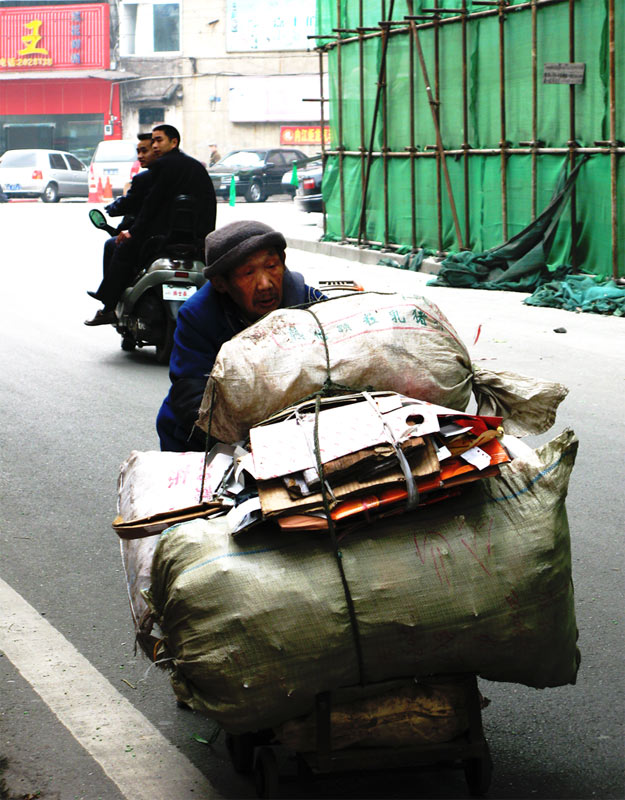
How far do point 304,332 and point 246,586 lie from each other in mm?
781

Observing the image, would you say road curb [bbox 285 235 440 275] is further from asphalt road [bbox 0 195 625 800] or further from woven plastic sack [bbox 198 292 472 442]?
woven plastic sack [bbox 198 292 472 442]

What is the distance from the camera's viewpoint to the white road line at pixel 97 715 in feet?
10.6

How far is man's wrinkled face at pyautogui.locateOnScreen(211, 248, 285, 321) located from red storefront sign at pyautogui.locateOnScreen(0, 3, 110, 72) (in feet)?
144

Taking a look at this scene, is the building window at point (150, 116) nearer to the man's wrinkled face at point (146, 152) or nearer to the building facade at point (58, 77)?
the building facade at point (58, 77)

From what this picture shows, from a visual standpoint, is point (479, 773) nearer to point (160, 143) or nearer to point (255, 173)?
point (160, 143)

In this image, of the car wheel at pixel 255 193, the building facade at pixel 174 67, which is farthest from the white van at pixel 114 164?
the building facade at pixel 174 67

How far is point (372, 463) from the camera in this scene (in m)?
2.74

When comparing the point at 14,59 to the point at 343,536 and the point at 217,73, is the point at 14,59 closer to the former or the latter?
the point at 217,73

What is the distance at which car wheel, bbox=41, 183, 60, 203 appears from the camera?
36219 mm

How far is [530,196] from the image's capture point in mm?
14883

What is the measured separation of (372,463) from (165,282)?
686 cm

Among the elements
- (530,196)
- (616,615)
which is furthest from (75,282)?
(616,615)

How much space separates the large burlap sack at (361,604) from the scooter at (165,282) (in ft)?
21.8

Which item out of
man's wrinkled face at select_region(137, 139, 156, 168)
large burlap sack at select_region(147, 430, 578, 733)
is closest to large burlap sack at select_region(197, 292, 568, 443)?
large burlap sack at select_region(147, 430, 578, 733)
